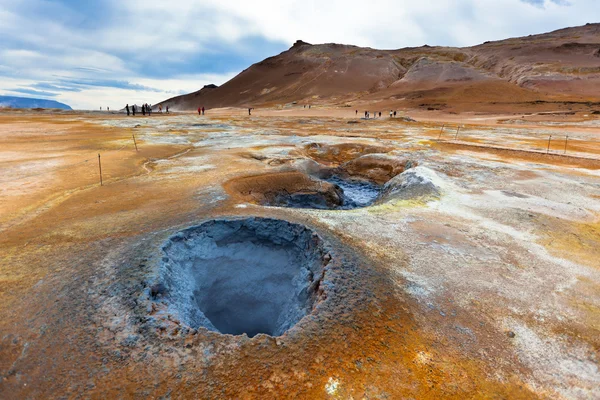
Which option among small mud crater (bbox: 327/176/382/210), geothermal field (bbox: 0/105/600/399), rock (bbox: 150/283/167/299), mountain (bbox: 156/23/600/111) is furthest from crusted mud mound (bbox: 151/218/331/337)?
mountain (bbox: 156/23/600/111)

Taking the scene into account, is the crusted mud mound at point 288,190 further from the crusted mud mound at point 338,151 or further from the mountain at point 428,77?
the mountain at point 428,77

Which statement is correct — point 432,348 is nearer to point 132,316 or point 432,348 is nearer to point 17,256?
point 132,316

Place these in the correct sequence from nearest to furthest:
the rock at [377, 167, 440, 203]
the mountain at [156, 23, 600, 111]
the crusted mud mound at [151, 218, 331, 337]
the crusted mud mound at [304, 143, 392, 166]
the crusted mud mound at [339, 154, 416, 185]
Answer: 1. the crusted mud mound at [151, 218, 331, 337]
2. the rock at [377, 167, 440, 203]
3. the crusted mud mound at [339, 154, 416, 185]
4. the crusted mud mound at [304, 143, 392, 166]
5. the mountain at [156, 23, 600, 111]

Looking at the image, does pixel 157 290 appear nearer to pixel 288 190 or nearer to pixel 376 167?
pixel 288 190

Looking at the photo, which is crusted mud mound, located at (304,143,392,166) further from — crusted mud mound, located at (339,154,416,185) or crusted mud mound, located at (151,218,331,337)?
crusted mud mound, located at (151,218,331,337)

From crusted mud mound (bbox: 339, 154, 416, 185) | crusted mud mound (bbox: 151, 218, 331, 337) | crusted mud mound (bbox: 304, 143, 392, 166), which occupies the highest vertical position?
crusted mud mound (bbox: 304, 143, 392, 166)

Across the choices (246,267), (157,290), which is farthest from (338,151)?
(157,290)
